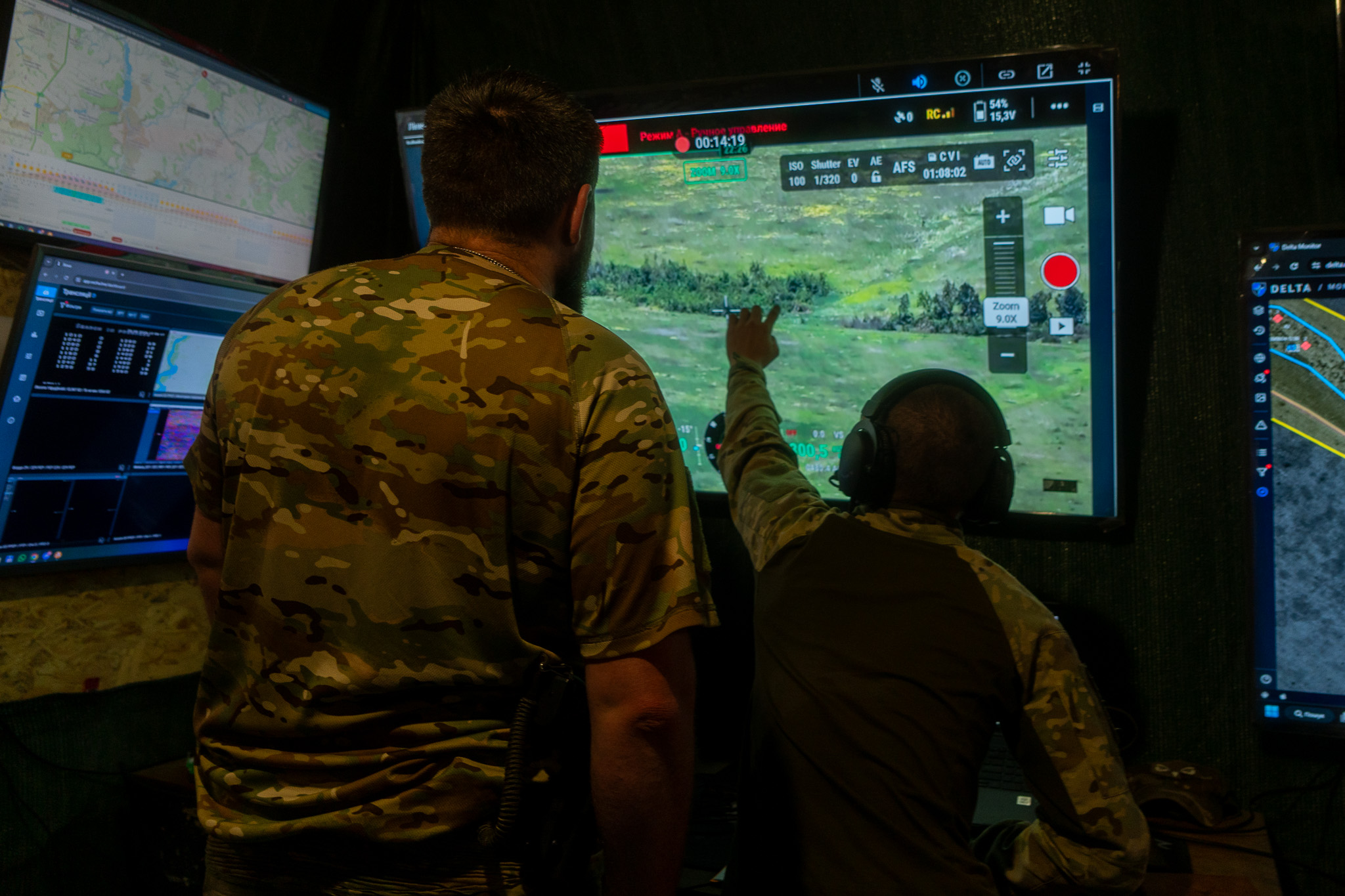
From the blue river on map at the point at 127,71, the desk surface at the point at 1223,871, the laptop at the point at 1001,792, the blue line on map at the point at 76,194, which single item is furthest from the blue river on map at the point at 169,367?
the desk surface at the point at 1223,871

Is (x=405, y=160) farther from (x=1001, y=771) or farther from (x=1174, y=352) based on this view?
(x=1001, y=771)

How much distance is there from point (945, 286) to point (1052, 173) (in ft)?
0.99

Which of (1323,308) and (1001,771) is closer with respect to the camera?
(1323,308)

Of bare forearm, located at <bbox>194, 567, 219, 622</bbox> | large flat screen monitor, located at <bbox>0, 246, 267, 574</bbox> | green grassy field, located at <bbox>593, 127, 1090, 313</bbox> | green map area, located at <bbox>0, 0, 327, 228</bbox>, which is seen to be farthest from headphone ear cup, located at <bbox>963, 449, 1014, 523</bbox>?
green map area, located at <bbox>0, 0, 327, 228</bbox>

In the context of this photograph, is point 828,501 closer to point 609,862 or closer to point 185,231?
point 609,862

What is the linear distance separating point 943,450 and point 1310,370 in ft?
2.79

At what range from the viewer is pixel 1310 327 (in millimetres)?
1716

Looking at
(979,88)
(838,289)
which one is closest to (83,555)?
(838,289)

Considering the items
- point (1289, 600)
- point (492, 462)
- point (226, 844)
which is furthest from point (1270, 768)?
point (226, 844)

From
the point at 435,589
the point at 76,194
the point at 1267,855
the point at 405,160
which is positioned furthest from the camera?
the point at 405,160

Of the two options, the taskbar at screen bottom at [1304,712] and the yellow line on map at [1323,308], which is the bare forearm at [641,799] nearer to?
the taskbar at screen bottom at [1304,712]

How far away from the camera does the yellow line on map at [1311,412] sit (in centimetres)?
169
